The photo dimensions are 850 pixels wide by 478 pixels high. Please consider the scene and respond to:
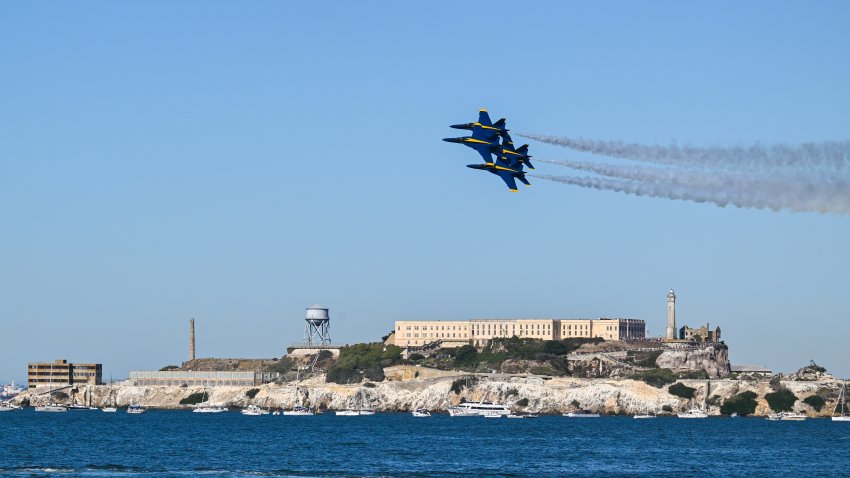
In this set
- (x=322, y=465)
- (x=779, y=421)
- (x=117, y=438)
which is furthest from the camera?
(x=779, y=421)

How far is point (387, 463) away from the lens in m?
113

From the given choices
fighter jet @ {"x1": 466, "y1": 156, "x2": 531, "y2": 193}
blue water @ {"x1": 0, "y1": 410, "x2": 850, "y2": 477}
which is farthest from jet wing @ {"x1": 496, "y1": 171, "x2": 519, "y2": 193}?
blue water @ {"x1": 0, "y1": 410, "x2": 850, "y2": 477}

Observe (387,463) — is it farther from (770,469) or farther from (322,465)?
(770,469)

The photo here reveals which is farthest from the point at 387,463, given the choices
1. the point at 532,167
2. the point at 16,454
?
the point at 16,454

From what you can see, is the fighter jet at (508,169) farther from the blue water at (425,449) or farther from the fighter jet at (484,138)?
the blue water at (425,449)

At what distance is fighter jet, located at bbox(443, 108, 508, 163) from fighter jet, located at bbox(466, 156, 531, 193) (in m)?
2.53

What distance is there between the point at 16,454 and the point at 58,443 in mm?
16763

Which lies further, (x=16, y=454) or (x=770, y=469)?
(x=16, y=454)

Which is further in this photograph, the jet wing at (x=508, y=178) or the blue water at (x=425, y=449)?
the jet wing at (x=508, y=178)

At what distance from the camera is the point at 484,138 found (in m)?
117

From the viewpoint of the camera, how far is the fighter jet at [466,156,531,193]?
112m

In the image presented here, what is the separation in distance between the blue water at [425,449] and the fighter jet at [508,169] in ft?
76.1

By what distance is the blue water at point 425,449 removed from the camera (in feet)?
359

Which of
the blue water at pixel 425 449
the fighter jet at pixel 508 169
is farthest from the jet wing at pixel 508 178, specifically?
the blue water at pixel 425 449
